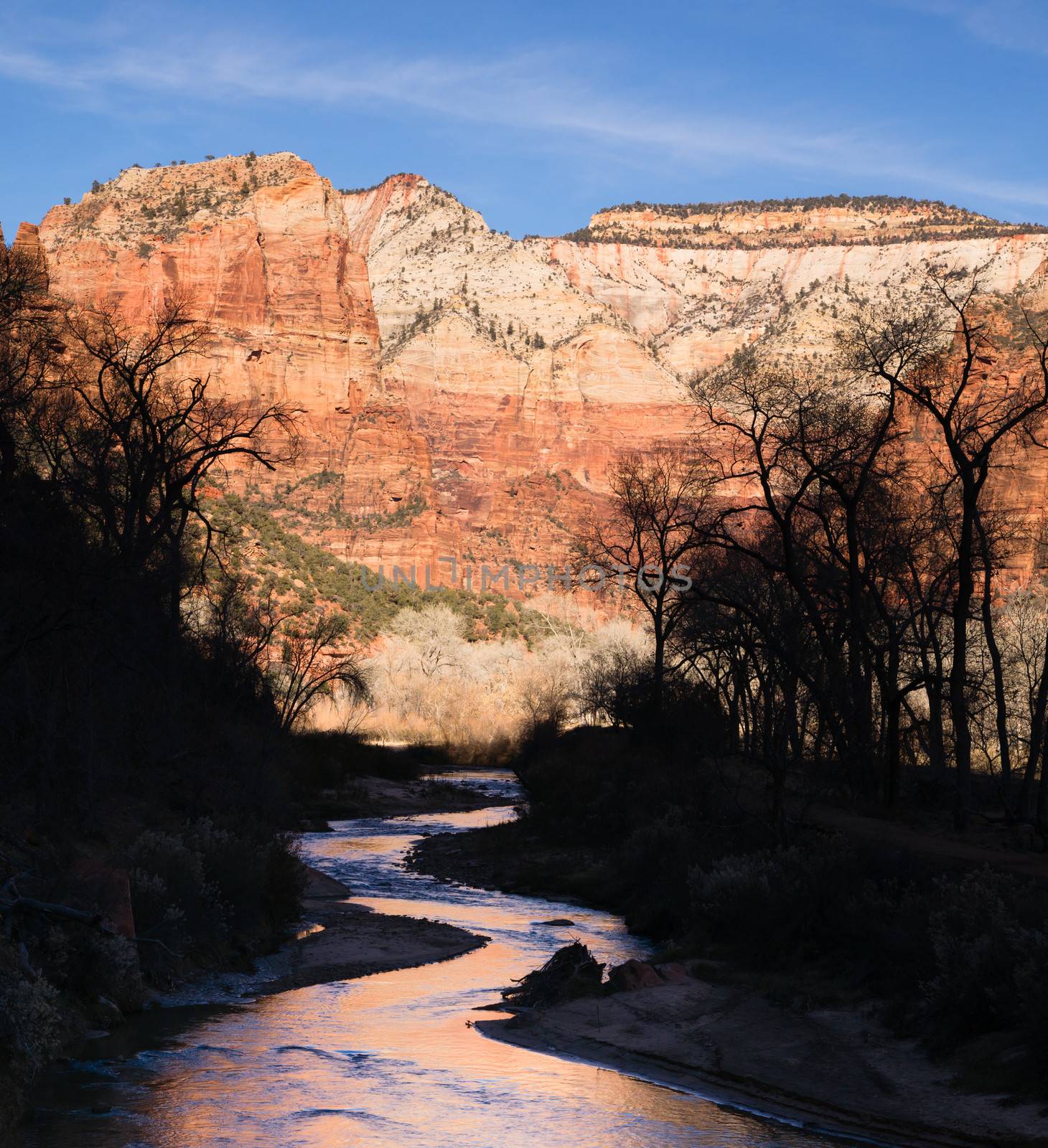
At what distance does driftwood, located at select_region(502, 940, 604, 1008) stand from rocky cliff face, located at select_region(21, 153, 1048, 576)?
173 ft

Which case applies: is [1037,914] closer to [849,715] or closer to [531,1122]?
[531,1122]

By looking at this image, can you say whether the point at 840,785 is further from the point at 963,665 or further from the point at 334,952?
the point at 334,952

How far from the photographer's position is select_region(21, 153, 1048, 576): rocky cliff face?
3656 inches

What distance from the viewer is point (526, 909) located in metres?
23.5

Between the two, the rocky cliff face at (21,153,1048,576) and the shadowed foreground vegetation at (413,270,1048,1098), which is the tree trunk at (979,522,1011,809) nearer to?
the shadowed foreground vegetation at (413,270,1048,1098)

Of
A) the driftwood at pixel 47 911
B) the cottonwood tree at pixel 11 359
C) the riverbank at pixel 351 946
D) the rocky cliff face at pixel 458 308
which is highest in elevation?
the rocky cliff face at pixel 458 308

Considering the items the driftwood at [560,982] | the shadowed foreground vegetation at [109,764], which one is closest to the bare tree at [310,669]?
the shadowed foreground vegetation at [109,764]

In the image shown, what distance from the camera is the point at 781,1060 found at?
1299cm

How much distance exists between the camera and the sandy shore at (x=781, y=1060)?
10867mm

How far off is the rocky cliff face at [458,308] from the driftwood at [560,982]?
52.7 metres

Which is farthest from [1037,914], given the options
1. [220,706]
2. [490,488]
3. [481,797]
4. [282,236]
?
[490,488]

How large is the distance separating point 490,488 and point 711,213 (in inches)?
3159

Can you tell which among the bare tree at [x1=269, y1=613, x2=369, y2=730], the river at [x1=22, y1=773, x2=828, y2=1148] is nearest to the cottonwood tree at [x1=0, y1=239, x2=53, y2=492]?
the river at [x1=22, y1=773, x2=828, y2=1148]

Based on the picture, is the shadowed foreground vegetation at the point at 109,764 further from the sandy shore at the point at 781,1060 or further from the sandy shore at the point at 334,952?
the sandy shore at the point at 781,1060
